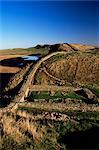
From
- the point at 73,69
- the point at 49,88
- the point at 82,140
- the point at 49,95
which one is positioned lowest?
the point at 82,140

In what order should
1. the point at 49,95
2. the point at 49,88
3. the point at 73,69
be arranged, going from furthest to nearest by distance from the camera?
the point at 73,69 → the point at 49,88 → the point at 49,95

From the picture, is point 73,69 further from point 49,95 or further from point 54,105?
point 54,105

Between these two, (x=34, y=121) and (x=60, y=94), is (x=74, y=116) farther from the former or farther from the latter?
(x=60, y=94)

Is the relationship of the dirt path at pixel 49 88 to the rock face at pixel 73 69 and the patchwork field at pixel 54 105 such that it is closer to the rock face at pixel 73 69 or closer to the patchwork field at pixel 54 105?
the patchwork field at pixel 54 105

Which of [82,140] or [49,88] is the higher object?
[49,88]

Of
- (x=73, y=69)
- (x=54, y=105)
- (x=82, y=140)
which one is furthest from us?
(x=73, y=69)

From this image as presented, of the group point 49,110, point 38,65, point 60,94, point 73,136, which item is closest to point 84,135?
point 73,136

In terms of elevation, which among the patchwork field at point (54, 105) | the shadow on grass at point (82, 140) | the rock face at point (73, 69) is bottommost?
the shadow on grass at point (82, 140)

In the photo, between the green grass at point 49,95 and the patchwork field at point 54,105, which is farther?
the green grass at point 49,95

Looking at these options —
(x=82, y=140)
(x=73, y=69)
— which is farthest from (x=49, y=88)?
(x=82, y=140)

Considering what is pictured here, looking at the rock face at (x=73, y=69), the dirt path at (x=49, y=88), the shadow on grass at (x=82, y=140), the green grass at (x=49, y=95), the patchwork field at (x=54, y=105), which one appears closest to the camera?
the patchwork field at (x=54, y=105)

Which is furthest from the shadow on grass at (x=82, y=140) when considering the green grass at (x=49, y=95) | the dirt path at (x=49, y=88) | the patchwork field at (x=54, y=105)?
the dirt path at (x=49, y=88)
